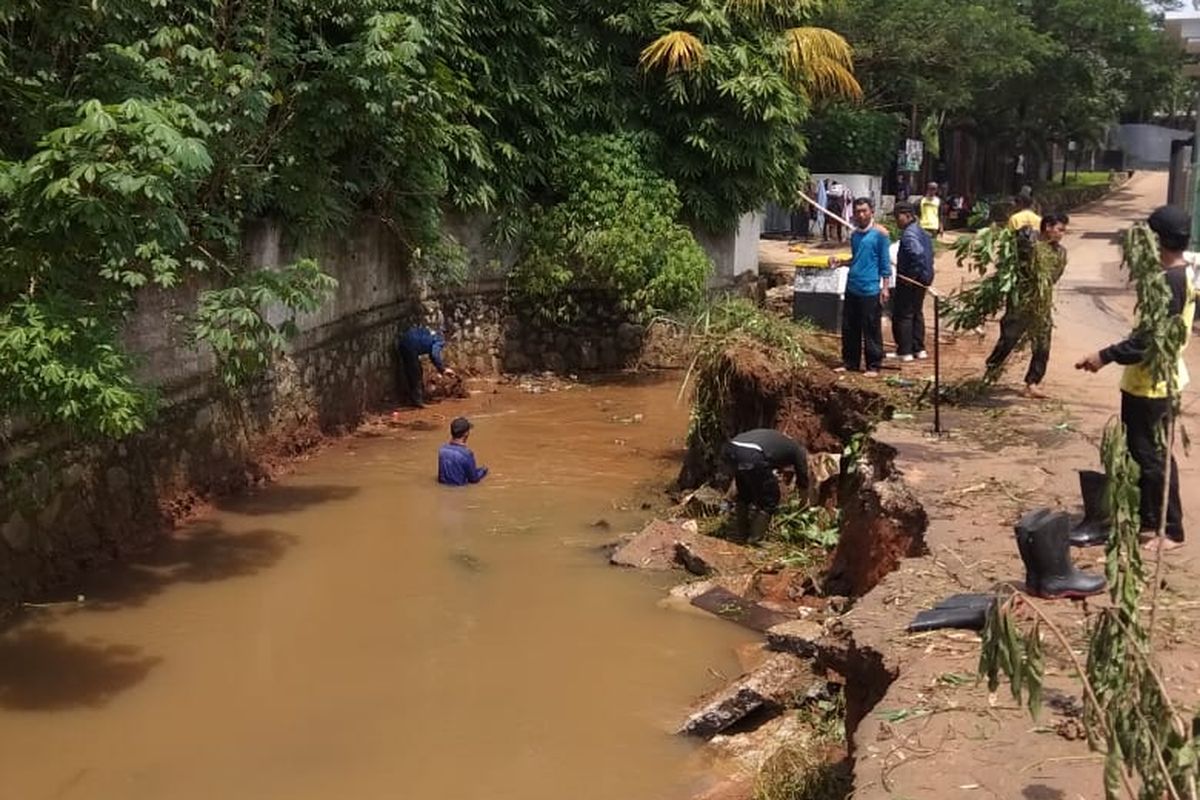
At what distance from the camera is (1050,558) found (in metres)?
5.51

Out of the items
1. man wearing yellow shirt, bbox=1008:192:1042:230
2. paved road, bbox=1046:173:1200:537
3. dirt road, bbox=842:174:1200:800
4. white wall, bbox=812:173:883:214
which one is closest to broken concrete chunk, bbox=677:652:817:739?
dirt road, bbox=842:174:1200:800

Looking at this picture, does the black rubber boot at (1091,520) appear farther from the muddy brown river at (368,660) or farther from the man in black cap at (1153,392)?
the muddy brown river at (368,660)

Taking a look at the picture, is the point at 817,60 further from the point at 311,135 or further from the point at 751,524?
the point at 751,524

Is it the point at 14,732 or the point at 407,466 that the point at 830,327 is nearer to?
the point at 407,466

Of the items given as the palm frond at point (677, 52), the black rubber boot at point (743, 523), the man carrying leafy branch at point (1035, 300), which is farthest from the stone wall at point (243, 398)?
the man carrying leafy branch at point (1035, 300)

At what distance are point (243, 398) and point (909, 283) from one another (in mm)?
5973

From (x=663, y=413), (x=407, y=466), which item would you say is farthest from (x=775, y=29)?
(x=407, y=466)

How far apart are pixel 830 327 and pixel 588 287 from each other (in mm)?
3410

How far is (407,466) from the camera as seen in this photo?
36.7 feet

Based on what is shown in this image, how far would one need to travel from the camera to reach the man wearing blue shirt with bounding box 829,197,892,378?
35.1 ft

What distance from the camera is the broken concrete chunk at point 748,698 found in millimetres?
6219

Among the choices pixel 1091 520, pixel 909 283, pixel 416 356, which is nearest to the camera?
pixel 1091 520

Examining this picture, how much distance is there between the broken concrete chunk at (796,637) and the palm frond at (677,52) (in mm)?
9589

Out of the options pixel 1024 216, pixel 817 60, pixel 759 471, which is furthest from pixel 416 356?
pixel 817 60
